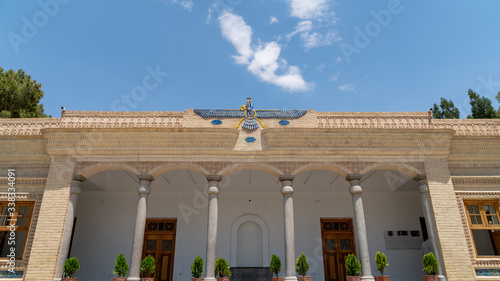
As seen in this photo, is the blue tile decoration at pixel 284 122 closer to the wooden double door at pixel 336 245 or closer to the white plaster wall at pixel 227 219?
the white plaster wall at pixel 227 219

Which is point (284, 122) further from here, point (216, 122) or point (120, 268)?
point (120, 268)

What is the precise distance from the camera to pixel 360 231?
905cm

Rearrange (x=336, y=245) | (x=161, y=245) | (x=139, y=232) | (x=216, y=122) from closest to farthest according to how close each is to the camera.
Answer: (x=139, y=232) < (x=216, y=122) < (x=161, y=245) < (x=336, y=245)

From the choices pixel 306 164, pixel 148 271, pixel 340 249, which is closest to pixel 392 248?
pixel 340 249

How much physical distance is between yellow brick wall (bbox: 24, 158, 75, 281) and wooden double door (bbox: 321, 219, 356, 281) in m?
9.07

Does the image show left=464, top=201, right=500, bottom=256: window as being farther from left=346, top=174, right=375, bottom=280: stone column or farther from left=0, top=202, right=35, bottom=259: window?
left=0, top=202, right=35, bottom=259: window

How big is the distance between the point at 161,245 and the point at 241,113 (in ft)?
20.5

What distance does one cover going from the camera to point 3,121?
9.85 metres

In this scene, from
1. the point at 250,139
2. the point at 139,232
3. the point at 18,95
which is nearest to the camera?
the point at 139,232

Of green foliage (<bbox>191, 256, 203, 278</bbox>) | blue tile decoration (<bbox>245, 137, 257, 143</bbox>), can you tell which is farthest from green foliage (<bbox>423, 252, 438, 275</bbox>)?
green foliage (<bbox>191, 256, 203, 278</bbox>)

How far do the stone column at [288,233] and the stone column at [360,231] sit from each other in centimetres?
183

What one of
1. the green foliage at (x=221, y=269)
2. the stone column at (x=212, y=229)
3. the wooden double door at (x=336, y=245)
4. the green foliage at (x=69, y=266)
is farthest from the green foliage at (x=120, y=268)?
the wooden double door at (x=336, y=245)

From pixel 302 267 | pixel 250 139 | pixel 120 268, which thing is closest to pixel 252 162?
pixel 250 139

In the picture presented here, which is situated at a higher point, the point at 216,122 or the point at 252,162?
the point at 216,122
